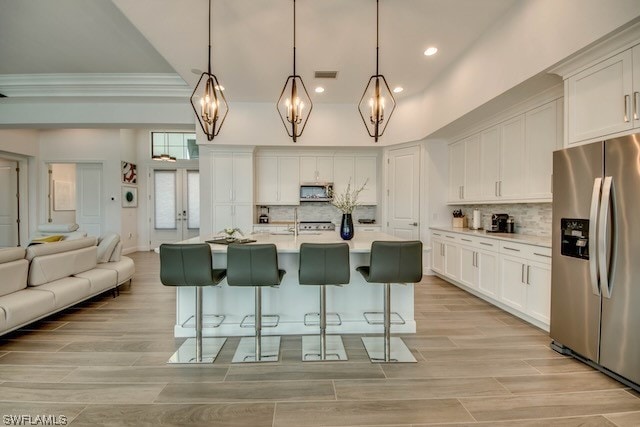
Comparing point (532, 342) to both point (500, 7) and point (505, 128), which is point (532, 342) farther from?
point (500, 7)

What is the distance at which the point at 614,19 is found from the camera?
2117 mm

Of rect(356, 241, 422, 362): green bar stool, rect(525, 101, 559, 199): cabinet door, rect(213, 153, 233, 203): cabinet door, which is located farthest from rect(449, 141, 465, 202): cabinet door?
rect(213, 153, 233, 203): cabinet door

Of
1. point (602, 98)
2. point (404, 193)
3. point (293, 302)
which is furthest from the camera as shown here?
point (404, 193)

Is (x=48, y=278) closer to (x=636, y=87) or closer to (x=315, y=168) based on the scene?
(x=315, y=168)

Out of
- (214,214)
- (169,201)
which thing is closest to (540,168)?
(214,214)

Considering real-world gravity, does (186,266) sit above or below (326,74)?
below

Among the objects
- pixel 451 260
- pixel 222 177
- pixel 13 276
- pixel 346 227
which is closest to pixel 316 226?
pixel 222 177

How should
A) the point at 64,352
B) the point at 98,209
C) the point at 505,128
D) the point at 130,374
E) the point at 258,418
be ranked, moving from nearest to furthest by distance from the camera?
the point at 258,418, the point at 130,374, the point at 64,352, the point at 505,128, the point at 98,209

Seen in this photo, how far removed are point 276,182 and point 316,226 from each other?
1228 millimetres

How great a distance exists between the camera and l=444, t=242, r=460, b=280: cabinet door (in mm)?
4553

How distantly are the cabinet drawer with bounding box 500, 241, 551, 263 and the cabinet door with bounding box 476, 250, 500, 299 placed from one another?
195 mm

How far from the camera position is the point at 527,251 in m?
3.19

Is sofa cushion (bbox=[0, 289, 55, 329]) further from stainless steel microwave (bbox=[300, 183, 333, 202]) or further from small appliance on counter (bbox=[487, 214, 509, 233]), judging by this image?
small appliance on counter (bbox=[487, 214, 509, 233])

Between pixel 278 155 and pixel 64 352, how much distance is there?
451cm
